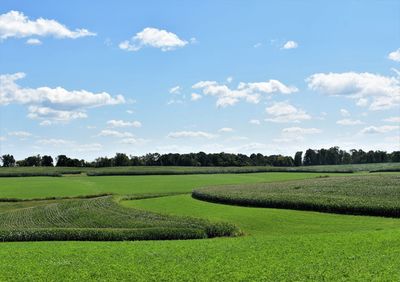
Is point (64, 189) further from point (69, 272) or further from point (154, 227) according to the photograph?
point (69, 272)

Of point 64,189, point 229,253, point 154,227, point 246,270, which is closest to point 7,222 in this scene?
point 154,227

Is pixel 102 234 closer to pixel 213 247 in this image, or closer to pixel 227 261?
pixel 213 247

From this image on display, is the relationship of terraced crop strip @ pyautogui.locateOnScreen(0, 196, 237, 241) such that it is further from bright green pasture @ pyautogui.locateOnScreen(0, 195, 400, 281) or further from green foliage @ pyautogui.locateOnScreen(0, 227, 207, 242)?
bright green pasture @ pyautogui.locateOnScreen(0, 195, 400, 281)

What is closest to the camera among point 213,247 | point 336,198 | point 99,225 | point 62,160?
point 213,247

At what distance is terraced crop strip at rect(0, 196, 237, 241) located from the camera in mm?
33469

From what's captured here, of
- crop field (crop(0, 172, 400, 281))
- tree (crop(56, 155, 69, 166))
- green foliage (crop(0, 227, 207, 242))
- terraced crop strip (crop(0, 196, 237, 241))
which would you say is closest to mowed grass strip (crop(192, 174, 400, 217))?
crop field (crop(0, 172, 400, 281))

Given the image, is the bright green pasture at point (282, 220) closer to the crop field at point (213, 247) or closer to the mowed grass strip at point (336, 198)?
Result: the crop field at point (213, 247)

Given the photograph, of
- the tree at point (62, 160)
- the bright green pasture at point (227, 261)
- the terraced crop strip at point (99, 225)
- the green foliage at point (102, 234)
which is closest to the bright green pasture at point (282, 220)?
the terraced crop strip at point (99, 225)

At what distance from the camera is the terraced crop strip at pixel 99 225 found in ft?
110

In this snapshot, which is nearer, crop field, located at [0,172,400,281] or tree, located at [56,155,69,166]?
crop field, located at [0,172,400,281]

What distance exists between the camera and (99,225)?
39188 millimetres

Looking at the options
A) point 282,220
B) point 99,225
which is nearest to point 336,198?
point 282,220

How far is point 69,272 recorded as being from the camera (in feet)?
58.8

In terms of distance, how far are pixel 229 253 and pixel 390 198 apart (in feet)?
85.8
